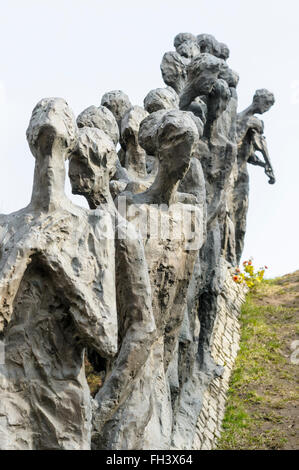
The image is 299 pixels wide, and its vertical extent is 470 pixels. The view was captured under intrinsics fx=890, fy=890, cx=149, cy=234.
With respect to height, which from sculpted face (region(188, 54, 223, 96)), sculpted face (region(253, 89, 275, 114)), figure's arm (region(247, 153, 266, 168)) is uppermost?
sculpted face (region(253, 89, 275, 114))

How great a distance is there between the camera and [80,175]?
571 cm

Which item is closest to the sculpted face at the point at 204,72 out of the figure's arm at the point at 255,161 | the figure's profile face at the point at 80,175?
the figure's profile face at the point at 80,175

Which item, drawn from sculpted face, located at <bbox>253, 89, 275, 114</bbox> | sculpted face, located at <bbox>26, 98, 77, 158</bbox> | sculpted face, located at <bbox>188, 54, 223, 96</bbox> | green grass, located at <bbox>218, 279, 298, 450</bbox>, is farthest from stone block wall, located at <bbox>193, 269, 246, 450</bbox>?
sculpted face, located at <bbox>26, 98, 77, 158</bbox>

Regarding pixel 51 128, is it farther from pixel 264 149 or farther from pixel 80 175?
pixel 264 149

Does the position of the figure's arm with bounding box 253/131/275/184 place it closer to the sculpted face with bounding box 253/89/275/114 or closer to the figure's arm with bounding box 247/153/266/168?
the figure's arm with bounding box 247/153/266/168

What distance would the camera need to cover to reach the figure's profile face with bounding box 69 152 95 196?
564 cm

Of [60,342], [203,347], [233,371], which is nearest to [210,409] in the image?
[203,347]

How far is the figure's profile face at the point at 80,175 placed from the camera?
5.64 meters

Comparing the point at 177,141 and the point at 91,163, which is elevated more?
the point at 177,141

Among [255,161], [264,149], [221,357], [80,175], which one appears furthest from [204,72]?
[255,161]

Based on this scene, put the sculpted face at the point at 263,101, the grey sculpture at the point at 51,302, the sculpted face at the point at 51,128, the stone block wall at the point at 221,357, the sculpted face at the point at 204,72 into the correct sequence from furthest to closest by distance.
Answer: the sculpted face at the point at 263,101 → the stone block wall at the point at 221,357 → the sculpted face at the point at 204,72 → the sculpted face at the point at 51,128 → the grey sculpture at the point at 51,302

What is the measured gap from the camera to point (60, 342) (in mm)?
4629

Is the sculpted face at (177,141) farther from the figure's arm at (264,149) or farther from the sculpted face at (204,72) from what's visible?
the figure's arm at (264,149)

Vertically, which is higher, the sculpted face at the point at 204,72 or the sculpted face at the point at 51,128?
the sculpted face at the point at 204,72
